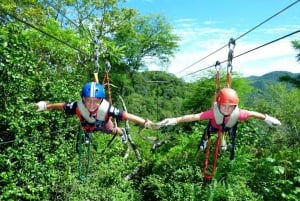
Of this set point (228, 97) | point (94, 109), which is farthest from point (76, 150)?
point (228, 97)

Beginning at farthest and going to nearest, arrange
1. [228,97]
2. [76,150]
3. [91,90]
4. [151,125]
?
[76,150] → [151,125] → [91,90] → [228,97]

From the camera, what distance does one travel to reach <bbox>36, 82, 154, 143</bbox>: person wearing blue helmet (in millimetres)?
4334

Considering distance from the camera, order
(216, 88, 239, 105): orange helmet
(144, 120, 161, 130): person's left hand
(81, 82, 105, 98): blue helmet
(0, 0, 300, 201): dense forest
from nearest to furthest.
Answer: (216, 88, 239, 105): orange helmet < (81, 82, 105, 98): blue helmet < (144, 120, 161, 130): person's left hand < (0, 0, 300, 201): dense forest

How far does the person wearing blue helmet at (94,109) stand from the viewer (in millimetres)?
4334

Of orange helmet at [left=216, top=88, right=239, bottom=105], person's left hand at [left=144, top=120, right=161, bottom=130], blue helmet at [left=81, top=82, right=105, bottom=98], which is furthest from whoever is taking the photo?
person's left hand at [left=144, top=120, right=161, bottom=130]

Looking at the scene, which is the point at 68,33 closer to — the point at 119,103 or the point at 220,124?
the point at 220,124

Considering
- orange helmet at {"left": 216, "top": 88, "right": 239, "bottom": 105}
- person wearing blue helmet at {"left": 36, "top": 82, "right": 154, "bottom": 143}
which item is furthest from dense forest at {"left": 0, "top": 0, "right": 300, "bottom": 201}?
orange helmet at {"left": 216, "top": 88, "right": 239, "bottom": 105}

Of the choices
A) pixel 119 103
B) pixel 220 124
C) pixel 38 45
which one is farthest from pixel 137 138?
pixel 220 124

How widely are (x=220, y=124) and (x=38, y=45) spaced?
6.84m

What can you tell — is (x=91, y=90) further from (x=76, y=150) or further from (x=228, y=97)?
(x=76, y=150)

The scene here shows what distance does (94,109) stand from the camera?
4535 mm

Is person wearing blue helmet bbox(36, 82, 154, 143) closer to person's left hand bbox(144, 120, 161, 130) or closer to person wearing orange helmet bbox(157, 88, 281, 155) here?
person's left hand bbox(144, 120, 161, 130)

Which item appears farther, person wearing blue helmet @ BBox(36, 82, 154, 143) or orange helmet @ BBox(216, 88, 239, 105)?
person wearing blue helmet @ BBox(36, 82, 154, 143)

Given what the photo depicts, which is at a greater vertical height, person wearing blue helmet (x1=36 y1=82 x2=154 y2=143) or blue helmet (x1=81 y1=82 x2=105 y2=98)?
blue helmet (x1=81 y1=82 x2=105 y2=98)
